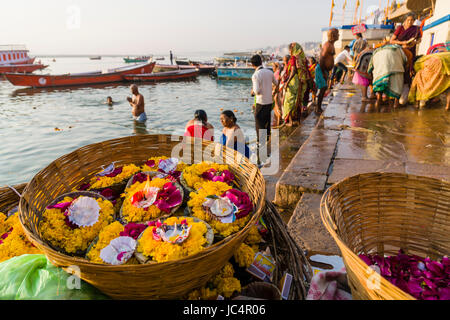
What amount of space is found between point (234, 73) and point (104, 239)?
26.5 metres

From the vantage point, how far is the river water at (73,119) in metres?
8.32

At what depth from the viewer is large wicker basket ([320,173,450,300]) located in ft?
5.10

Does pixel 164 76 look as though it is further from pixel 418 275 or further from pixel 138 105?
pixel 418 275

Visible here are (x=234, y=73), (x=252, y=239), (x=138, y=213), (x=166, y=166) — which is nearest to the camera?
(x=138, y=213)

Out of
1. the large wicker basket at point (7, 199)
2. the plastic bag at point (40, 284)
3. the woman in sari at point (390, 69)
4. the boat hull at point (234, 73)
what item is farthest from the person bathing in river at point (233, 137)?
the boat hull at point (234, 73)

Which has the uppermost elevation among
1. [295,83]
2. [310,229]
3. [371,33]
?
[371,33]

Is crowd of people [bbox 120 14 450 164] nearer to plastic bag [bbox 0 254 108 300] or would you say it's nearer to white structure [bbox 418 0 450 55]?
white structure [bbox 418 0 450 55]

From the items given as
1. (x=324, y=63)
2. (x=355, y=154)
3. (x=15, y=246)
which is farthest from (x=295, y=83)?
(x=15, y=246)

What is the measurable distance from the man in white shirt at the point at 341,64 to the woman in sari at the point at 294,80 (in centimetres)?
569

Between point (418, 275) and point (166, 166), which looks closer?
point (418, 275)

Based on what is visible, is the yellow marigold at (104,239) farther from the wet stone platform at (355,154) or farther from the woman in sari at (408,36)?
the woman in sari at (408,36)

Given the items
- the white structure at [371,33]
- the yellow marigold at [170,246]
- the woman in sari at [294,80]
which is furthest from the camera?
the white structure at [371,33]

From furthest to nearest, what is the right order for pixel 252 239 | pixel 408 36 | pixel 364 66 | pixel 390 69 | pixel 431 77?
1. pixel 364 66
2. pixel 408 36
3. pixel 390 69
4. pixel 431 77
5. pixel 252 239

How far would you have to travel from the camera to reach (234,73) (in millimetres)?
26266
